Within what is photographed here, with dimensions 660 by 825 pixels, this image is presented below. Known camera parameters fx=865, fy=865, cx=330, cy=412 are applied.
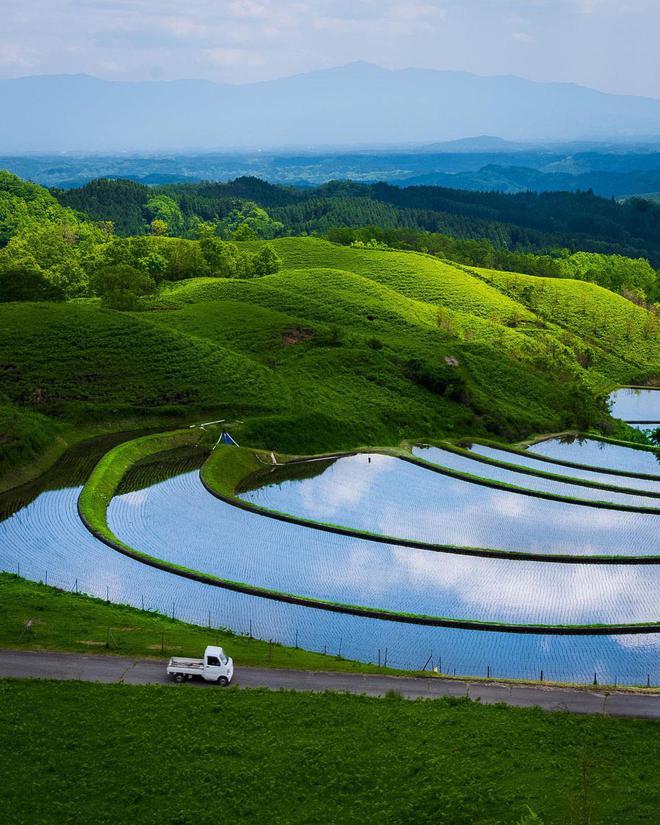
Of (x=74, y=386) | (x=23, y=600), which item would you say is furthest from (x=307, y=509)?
(x=74, y=386)

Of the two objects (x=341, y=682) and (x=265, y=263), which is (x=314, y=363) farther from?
(x=341, y=682)

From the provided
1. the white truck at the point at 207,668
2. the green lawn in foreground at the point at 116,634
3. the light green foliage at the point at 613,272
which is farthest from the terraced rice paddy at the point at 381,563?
the light green foliage at the point at 613,272

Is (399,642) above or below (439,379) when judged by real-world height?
below

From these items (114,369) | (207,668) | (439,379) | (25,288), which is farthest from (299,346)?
(207,668)

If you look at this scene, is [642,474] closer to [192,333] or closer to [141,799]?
[192,333]

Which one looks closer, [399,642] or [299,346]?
[399,642]

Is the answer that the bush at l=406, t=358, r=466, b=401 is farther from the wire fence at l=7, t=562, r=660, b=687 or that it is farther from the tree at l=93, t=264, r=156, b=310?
the wire fence at l=7, t=562, r=660, b=687
